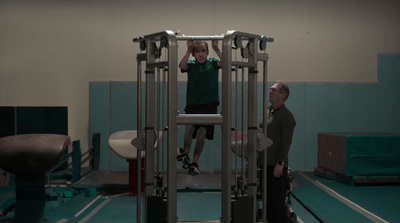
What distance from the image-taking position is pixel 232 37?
320cm

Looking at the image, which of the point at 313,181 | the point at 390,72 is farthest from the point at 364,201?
the point at 390,72

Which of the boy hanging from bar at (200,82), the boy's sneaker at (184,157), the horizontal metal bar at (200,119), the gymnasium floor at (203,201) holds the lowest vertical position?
the gymnasium floor at (203,201)

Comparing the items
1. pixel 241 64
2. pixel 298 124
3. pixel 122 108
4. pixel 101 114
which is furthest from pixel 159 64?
pixel 298 124

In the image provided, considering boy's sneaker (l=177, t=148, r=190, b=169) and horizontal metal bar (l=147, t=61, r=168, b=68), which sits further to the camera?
boy's sneaker (l=177, t=148, r=190, b=169)

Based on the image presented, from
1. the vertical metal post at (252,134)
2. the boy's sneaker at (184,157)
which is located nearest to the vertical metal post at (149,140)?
the boy's sneaker at (184,157)

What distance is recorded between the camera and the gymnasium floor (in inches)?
206

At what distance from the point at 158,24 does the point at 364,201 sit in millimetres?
5060

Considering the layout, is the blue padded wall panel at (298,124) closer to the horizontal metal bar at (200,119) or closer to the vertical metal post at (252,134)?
the vertical metal post at (252,134)

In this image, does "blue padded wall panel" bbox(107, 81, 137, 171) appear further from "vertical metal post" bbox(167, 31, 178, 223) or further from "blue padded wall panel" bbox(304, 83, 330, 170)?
"vertical metal post" bbox(167, 31, 178, 223)

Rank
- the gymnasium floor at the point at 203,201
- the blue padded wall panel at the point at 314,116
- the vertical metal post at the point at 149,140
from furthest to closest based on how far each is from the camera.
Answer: the blue padded wall panel at the point at 314,116, the gymnasium floor at the point at 203,201, the vertical metal post at the point at 149,140

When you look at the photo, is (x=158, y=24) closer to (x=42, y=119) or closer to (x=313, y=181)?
(x=42, y=119)

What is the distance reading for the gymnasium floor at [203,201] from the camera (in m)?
5.23

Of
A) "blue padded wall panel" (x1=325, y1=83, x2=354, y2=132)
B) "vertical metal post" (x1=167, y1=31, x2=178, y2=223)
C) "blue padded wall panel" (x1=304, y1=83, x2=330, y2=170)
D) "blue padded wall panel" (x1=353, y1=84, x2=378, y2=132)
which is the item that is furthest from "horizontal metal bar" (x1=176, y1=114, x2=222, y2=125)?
"blue padded wall panel" (x1=353, y1=84, x2=378, y2=132)

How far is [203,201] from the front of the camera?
6250mm
